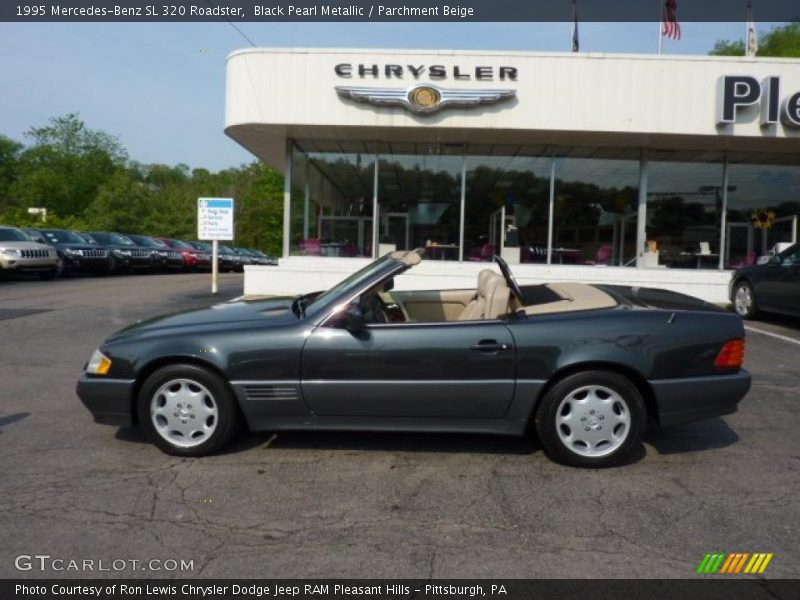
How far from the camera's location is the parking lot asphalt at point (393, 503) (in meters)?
3.23

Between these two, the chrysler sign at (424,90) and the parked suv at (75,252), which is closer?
the chrysler sign at (424,90)

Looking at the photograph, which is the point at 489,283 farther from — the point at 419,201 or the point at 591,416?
the point at 419,201

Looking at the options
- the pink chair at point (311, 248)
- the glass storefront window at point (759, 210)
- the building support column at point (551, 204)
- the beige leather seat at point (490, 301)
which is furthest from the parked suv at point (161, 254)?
the beige leather seat at point (490, 301)

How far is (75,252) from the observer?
71.3 ft

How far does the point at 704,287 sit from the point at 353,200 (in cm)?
778

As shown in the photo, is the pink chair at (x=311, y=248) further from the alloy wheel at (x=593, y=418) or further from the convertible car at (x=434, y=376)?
the alloy wheel at (x=593, y=418)

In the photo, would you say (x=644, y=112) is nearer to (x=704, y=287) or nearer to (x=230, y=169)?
(x=704, y=287)

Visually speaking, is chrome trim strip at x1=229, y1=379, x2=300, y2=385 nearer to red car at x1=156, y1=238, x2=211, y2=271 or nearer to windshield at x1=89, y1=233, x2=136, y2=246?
windshield at x1=89, y1=233, x2=136, y2=246

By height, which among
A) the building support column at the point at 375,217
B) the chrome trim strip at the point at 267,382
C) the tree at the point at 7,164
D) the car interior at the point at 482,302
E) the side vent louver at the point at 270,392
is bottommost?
the side vent louver at the point at 270,392

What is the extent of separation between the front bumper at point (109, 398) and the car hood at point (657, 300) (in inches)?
136

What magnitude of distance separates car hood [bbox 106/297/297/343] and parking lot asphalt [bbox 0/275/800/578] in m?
0.82

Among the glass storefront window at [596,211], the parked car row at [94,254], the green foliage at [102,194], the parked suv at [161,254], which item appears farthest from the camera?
the green foliage at [102,194]

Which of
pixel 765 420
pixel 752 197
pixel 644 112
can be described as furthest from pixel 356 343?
pixel 752 197
